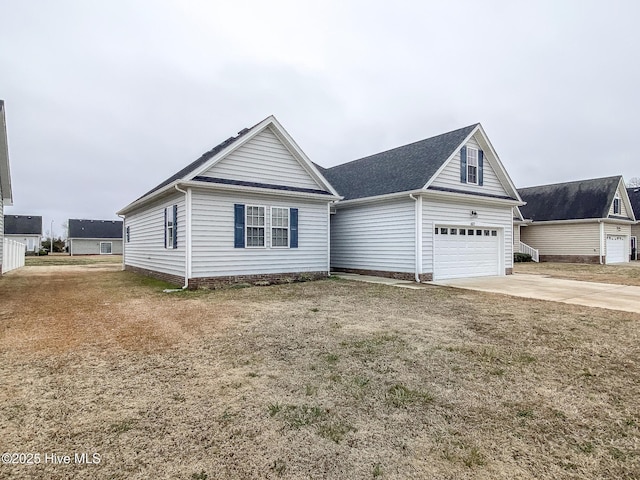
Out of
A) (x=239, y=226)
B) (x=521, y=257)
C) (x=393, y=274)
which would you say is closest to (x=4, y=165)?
(x=239, y=226)

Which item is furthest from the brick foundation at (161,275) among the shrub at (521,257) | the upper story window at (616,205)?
the upper story window at (616,205)

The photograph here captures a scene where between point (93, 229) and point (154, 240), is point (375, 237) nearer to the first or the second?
point (154, 240)

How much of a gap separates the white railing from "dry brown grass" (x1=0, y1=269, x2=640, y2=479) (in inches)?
830

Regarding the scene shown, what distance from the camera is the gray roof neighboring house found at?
148 ft

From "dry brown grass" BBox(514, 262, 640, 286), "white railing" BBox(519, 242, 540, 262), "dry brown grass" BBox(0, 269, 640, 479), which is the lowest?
"dry brown grass" BBox(514, 262, 640, 286)

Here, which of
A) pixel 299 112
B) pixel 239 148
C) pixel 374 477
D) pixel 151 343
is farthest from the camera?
pixel 299 112

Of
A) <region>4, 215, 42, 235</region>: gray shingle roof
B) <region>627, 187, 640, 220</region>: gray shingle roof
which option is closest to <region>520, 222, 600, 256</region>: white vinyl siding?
<region>627, 187, 640, 220</region>: gray shingle roof

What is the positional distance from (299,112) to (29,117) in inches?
647

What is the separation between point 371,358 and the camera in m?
4.68

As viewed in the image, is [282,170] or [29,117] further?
[29,117]

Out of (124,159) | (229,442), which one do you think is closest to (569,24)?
(229,442)

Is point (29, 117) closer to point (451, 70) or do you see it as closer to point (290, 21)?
point (290, 21)

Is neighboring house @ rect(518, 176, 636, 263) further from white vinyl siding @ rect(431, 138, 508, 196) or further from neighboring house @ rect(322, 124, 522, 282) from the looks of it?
white vinyl siding @ rect(431, 138, 508, 196)

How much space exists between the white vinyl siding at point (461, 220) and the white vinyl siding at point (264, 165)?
452cm
